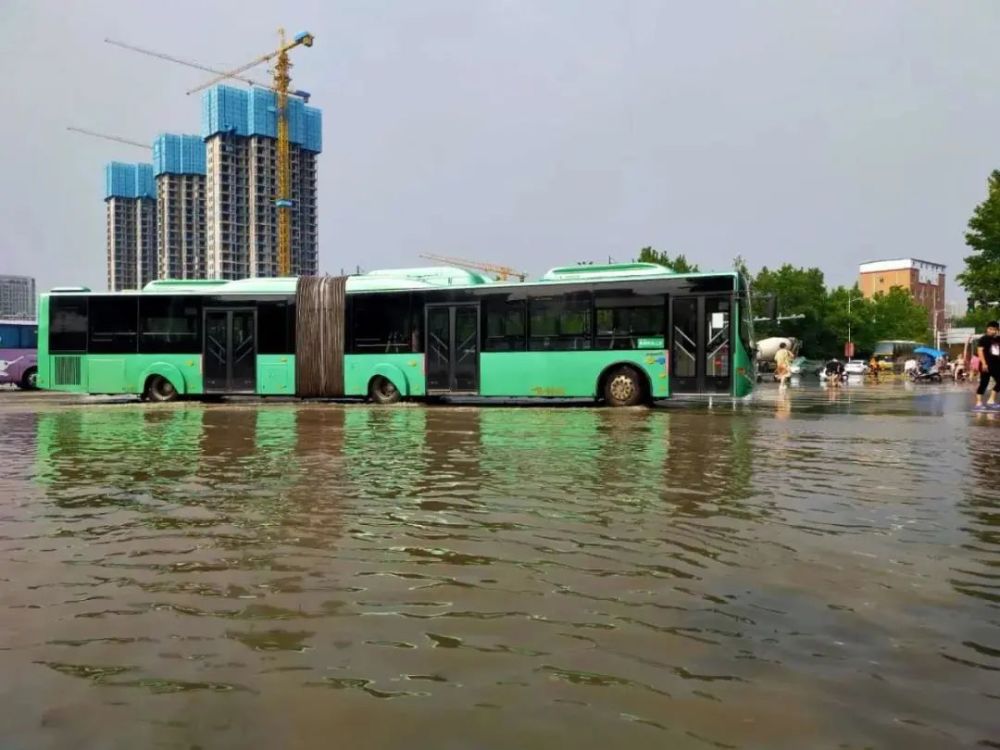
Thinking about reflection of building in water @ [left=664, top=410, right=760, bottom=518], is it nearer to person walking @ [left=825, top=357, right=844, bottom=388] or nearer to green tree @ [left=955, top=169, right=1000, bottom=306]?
person walking @ [left=825, top=357, right=844, bottom=388]

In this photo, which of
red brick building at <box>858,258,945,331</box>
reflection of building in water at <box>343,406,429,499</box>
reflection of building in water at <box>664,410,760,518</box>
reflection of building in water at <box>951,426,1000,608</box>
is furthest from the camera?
red brick building at <box>858,258,945,331</box>

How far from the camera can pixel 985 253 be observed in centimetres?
3903

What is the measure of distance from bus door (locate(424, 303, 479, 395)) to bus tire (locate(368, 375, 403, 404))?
907 mm

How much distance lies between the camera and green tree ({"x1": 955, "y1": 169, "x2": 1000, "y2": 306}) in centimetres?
3791

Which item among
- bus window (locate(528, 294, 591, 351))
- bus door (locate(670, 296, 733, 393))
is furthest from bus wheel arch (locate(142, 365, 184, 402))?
bus door (locate(670, 296, 733, 393))

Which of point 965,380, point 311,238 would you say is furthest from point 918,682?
point 311,238

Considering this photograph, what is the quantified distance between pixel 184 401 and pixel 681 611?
19.0m

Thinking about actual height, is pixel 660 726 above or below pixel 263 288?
below

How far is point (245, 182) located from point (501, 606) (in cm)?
8019

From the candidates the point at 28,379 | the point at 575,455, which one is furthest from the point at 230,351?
the point at 28,379

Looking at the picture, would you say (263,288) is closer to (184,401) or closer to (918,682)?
(184,401)

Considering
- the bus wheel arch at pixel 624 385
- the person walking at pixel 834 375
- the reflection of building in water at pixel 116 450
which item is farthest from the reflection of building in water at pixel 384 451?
the person walking at pixel 834 375

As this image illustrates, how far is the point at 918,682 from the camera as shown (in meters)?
2.78

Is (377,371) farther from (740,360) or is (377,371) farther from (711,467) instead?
(711,467)
